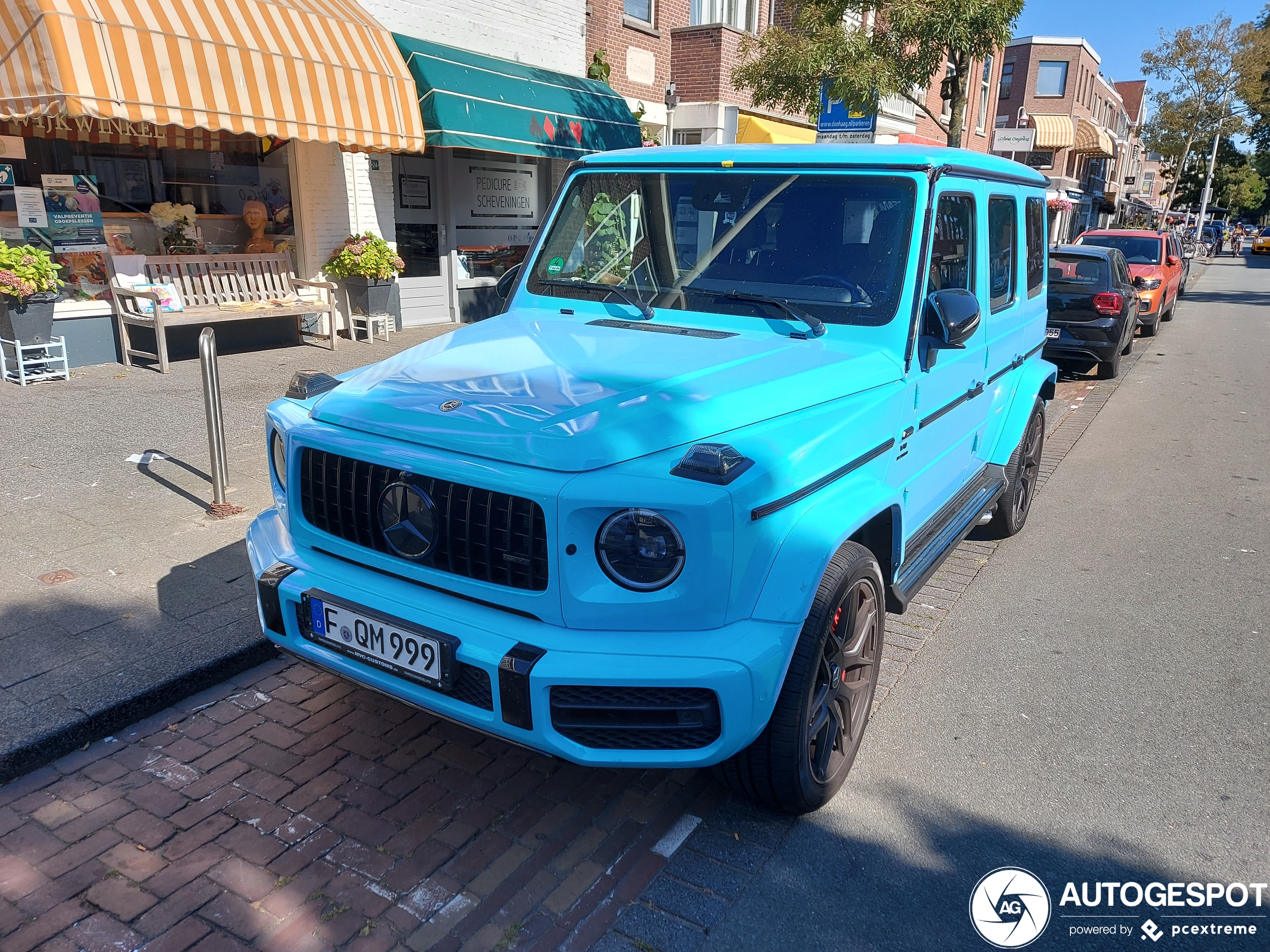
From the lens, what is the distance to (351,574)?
288cm

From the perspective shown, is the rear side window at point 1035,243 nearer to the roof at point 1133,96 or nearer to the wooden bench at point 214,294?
the wooden bench at point 214,294

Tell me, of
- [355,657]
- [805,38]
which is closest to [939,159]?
[355,657]

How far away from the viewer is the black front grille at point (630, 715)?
94.0 inches

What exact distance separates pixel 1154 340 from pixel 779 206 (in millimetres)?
15377

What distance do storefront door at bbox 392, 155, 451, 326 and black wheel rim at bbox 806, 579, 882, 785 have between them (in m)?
10.3

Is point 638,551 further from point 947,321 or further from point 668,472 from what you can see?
point 947,321

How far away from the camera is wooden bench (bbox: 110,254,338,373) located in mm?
9141

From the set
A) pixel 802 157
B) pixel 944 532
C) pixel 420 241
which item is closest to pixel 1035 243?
pixel 944 532

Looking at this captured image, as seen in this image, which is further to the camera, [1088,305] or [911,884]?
[1088,305]

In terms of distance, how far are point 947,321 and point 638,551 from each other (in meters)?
1.71

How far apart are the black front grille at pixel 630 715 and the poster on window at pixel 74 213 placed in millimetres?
9184

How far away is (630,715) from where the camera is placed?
2.41 meters

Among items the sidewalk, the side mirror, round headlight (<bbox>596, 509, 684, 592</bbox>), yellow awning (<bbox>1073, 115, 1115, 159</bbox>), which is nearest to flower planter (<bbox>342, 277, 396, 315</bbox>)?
the sidewalk

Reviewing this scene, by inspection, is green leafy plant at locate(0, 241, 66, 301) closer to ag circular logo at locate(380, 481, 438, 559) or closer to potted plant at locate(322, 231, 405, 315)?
potted plant at locate(322, 231, 405, 315)
